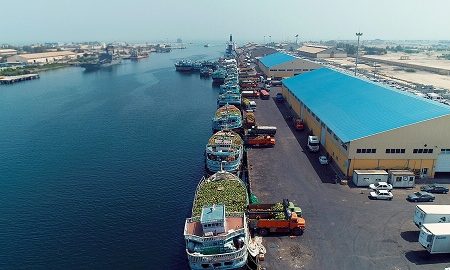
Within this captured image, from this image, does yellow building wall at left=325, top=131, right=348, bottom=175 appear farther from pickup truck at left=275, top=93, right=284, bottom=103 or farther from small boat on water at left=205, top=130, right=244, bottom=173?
pickup truck at left=275, top=93, right=284, bottom=103

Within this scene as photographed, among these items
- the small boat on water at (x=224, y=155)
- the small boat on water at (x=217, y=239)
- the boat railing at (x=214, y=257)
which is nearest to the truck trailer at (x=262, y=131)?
the small boat on water at (x=224, y=155)

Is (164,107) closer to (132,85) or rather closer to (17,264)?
(132,85)

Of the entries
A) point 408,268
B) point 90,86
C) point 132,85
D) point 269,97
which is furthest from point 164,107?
point 408,268

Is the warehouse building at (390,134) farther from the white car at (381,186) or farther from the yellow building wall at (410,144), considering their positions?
the white car at (381,186)

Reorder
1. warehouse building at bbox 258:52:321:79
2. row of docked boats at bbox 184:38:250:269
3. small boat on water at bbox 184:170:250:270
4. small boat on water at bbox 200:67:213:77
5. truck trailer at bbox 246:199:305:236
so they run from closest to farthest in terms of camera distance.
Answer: small boat on water at bbox 184:170:250:270
row of docked boats at bbox 184:38:250:269
truck trailer at bbox 246:199:305:236
warehouse building at bbox 258:52:321:79
small boat on water at bbox 200:67:213:77

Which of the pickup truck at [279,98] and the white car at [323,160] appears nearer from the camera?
the white car at [323,160]

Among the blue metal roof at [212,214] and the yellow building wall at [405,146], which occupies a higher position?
the yellow building wall at [405,146]

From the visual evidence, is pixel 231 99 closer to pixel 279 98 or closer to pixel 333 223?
pixel 279 98

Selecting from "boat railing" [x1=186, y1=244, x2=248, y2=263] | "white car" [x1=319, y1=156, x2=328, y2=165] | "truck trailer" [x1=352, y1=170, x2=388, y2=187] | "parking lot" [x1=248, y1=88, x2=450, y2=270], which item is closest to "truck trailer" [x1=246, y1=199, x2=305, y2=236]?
"parking lot" [x1=248, y1=88, x2=450, y2=270]
